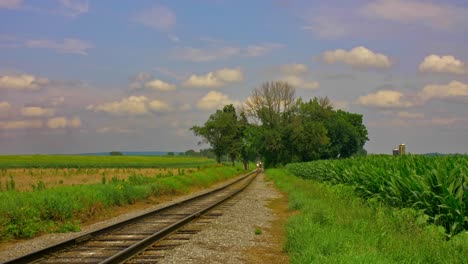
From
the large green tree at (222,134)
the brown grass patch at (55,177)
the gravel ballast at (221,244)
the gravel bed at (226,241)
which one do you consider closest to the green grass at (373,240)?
the gravel ballast at (221,244)

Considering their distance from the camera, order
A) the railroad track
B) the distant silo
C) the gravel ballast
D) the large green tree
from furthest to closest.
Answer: the large green tree → the distant silo → the gravel ballast → the railroad track

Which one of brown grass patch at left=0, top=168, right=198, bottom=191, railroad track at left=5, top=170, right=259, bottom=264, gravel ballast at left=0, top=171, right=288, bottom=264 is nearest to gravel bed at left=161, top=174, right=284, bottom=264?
gravel ballast at left=0, top=171, right=288, bottom=264

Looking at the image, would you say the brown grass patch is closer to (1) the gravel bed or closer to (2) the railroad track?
(2) the railroad track

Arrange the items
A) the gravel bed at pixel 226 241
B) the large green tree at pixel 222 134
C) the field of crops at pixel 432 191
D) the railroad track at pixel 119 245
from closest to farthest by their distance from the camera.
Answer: the railroad track at pixel 119 245 < the field of crops at pixel 432 191 < the gravel bed at pixel 226 241 < the large green tree at pixel 222 134

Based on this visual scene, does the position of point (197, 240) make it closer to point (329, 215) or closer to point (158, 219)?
point (329, 215)

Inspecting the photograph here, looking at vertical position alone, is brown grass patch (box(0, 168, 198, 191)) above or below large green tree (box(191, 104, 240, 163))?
below

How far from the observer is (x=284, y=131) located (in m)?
94.3

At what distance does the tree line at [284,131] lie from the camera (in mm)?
93375

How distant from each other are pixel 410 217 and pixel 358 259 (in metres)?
3.96

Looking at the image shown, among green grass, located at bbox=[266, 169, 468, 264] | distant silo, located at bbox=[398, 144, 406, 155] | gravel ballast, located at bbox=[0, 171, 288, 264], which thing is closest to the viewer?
green grass, located at bbox=[266, 169, 468, 264]

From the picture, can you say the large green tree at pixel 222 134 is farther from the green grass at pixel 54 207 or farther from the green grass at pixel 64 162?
the green grass at pixel 54 207

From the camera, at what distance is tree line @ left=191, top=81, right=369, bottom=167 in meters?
93.4

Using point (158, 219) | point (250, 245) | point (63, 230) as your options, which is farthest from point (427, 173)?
point (63, 230)

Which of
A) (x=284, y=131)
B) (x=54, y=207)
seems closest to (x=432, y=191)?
(x=54, y=207)
